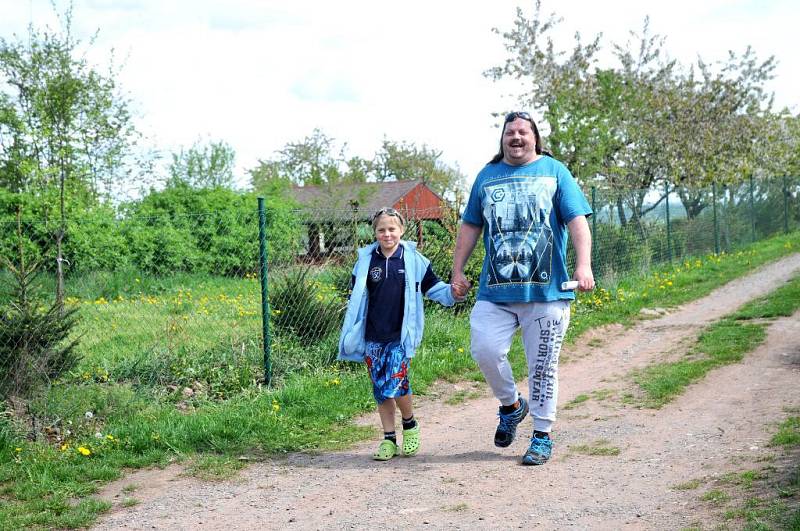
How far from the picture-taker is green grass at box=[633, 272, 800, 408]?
7.00 metres

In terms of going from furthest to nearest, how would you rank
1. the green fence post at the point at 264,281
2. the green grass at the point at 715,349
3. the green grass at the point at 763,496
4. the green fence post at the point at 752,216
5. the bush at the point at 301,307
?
the green fence post at the point at 752,216
the bush at the point at 301,307
the green fence post at the point at 264,281
the green grass at the point at 715,349
the green grass at the point at 763,496

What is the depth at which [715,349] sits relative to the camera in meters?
8.49

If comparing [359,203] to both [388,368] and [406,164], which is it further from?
[406,164]

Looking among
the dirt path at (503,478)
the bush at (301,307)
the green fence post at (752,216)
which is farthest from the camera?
the green fence post at (752,216)

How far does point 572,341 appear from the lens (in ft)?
31.9

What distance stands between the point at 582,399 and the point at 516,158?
2.74m

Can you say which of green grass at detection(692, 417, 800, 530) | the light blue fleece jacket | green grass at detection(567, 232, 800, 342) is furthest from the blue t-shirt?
green grass at detection(567, 232, 800, 342)

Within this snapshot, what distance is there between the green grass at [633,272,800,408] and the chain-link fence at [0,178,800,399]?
3.01 meters

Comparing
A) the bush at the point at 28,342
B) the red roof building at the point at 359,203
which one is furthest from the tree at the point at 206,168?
the bush at the point at 28,342

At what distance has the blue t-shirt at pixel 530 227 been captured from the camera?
493 cm

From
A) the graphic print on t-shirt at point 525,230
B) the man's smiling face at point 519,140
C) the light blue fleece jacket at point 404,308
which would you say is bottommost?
the light blue fleece jacket at point 404,308

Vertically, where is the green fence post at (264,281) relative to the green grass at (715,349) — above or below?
above

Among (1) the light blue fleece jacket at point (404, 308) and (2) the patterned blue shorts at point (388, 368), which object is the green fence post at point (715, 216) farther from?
(2) the patterned blue shorts at point (388, 368)

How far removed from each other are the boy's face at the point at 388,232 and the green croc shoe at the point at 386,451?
1.23 m
